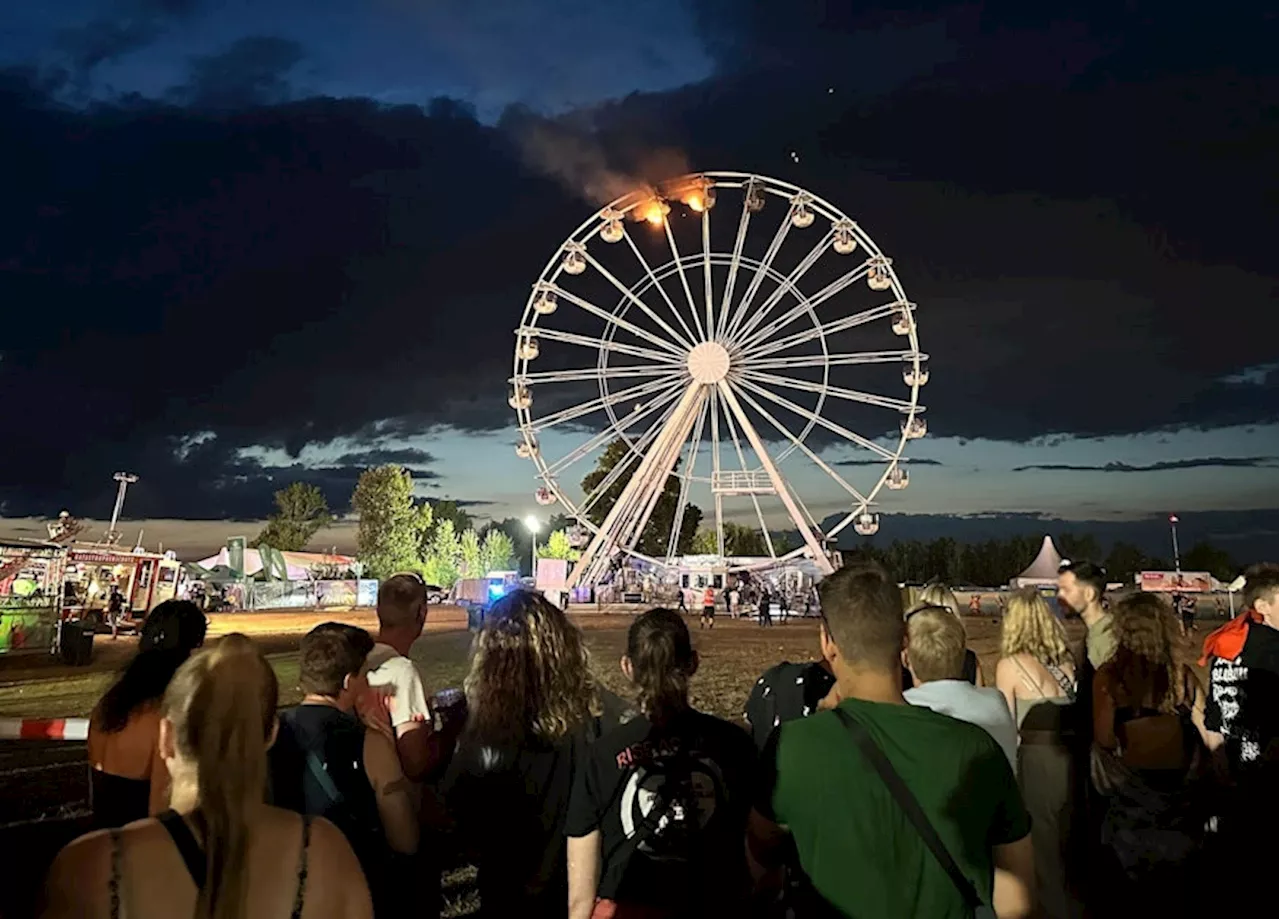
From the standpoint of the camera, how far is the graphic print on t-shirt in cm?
275

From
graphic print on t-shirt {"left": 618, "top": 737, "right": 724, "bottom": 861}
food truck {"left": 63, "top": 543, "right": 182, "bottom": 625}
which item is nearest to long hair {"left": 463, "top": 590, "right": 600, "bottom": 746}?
graphic print on t-shirt {"left": 618, "top": 737, "right": 724, "bottom": 861}

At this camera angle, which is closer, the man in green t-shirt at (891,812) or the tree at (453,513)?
the man in green t-shirt at (891,812)

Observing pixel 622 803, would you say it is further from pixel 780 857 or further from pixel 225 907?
pixel 225 907

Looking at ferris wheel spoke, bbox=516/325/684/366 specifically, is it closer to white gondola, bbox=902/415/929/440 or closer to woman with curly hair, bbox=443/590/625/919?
white gondola, bbox=902/415/929/440

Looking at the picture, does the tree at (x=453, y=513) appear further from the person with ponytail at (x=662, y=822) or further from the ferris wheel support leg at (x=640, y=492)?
the person with ponytail at (x=662, y=822)

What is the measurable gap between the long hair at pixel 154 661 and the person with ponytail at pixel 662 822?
1.60m

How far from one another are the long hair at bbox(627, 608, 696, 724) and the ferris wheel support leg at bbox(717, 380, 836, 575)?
2996cm

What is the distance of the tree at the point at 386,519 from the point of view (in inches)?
2766

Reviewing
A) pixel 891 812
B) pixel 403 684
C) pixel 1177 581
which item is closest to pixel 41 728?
pixel 403 684

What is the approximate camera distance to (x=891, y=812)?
2.14m

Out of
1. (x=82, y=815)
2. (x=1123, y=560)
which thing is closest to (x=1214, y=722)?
(x=82, y=815)

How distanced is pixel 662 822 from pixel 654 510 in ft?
200

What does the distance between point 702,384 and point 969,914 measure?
3112cm

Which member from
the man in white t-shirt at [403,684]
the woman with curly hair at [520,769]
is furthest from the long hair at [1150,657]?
the man in white t-shirt at [403,684]
